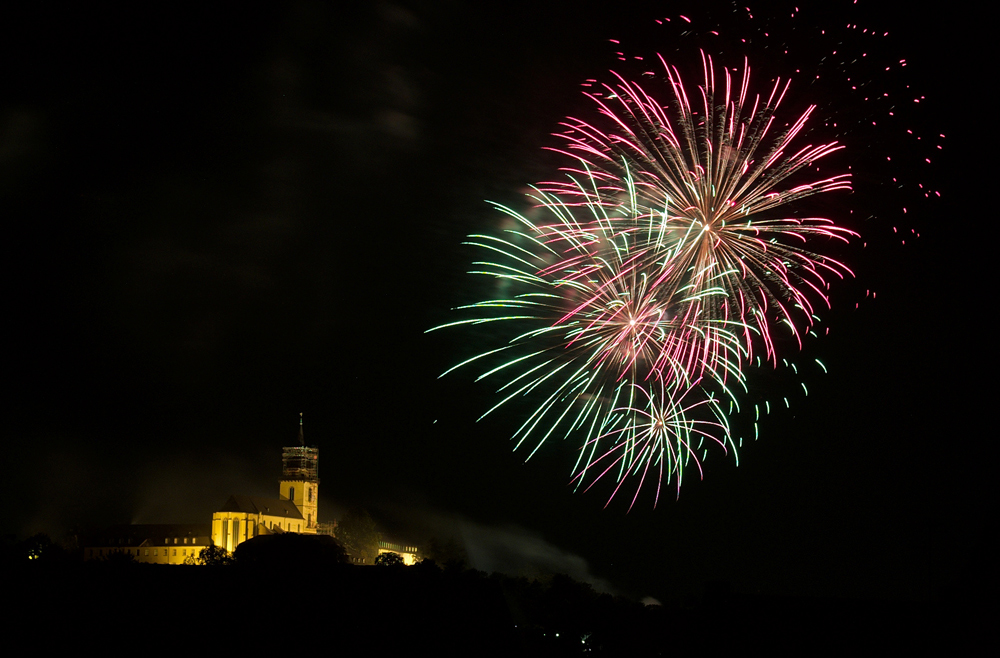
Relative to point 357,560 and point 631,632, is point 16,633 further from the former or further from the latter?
point 357,560

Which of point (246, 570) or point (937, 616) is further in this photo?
point (246, 570)

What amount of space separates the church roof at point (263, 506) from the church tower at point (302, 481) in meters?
1.15

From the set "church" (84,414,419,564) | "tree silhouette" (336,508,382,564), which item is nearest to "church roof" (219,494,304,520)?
"church" (84,414,419,564)

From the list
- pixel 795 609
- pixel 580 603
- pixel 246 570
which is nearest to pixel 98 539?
pixel 580 603

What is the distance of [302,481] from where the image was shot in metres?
119

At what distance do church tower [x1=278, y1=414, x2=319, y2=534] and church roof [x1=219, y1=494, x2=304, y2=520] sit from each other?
1.15 m

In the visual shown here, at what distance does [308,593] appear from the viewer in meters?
20.9

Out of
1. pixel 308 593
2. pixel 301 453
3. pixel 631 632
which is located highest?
pixel 301 453

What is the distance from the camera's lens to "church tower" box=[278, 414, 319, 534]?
118125mm

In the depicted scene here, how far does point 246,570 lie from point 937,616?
545 inches

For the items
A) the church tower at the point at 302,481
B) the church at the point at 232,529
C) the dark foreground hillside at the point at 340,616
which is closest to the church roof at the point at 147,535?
the church at the point at 232,529

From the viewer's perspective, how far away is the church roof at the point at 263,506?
351ft

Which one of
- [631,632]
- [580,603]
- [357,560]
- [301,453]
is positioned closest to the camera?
[631,632]

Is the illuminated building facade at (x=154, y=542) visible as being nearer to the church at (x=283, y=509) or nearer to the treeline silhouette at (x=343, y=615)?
the church at (x=283, y=509)
